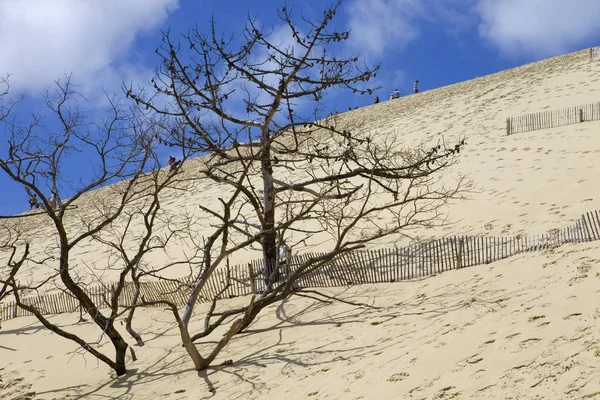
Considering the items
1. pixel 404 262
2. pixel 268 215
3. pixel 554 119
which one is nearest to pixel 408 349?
pixel 404 262

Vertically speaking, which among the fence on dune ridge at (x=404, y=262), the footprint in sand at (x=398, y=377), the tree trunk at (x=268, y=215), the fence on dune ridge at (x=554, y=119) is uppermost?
the fence on dune ridge at (x=554, y=119)

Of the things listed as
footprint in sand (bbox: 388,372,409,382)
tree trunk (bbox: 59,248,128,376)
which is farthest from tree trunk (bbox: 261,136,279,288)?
footprint in sand (bbox: 388,372,409,382)

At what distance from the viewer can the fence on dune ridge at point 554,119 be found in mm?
23203

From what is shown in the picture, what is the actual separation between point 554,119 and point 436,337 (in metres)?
18.6

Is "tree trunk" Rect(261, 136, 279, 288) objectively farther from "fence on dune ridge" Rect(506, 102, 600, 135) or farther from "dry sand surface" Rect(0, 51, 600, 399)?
"fence on dune ridge" Rect(506, 102, 600, 135)

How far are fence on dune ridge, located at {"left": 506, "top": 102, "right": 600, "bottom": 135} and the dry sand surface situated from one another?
3694 mm

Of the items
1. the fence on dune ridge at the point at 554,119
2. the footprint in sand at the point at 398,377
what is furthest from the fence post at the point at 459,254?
the fence on dune ridge at the point at 554,119

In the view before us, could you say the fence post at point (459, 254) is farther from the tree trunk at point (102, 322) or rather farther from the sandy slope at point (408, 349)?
the tree trunk at point (102, 322)

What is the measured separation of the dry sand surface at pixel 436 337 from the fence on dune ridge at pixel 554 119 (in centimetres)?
369

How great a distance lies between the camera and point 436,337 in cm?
782

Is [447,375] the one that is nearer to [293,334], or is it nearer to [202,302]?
[293,334]

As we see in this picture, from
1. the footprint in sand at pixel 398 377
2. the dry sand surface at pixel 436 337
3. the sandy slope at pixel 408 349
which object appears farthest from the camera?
the footprint in sand at pixel 398 377

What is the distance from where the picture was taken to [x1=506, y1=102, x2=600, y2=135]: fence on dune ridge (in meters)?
23.2

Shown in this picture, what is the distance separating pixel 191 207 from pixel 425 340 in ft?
77.5
